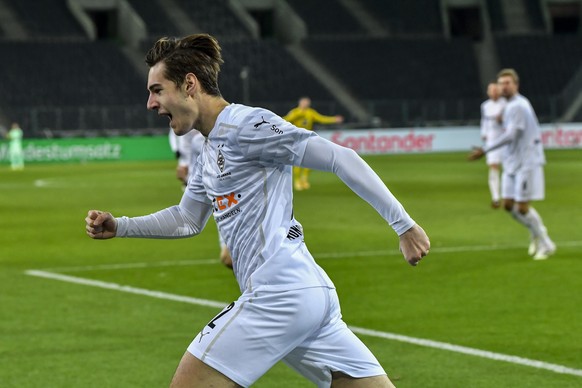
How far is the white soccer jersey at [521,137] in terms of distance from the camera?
1609 centimetres

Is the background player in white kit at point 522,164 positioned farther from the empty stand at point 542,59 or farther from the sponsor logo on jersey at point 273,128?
the empty stand at point 542,59

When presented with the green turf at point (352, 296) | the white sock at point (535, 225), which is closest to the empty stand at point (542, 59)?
the green turf at point (352, 296)

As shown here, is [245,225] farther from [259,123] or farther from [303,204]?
[303,204]

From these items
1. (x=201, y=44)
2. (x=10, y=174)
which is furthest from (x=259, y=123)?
(x=10, y=174)

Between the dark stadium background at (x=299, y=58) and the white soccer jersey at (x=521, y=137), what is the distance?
36.7 metres

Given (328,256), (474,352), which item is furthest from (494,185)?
(474,352)

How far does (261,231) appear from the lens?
5156mm

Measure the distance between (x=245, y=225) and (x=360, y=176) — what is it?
1.81ft

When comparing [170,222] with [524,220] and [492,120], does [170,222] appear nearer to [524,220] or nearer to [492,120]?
[524,220]

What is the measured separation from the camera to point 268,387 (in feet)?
27.7

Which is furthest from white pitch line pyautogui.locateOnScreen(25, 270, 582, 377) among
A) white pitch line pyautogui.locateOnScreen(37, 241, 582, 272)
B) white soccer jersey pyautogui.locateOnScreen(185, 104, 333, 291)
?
white soccer jersey pyautogui.locateOnScreen(185, 104, 333, 291)

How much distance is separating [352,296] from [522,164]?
463cm

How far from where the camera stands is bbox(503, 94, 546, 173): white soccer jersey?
16.1 metres

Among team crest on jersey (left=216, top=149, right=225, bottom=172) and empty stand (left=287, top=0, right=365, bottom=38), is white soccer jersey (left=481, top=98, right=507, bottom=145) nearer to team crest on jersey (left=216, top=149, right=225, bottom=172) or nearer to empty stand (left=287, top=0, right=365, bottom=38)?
team crest on jersey (left=216, top=149, right=225, bottom=172)
